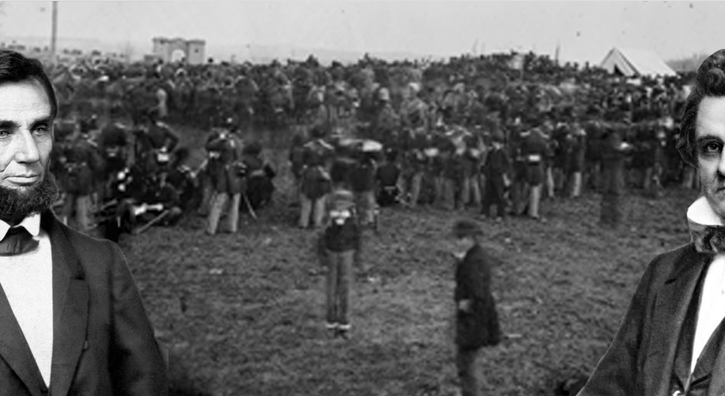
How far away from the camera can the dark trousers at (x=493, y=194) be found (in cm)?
662

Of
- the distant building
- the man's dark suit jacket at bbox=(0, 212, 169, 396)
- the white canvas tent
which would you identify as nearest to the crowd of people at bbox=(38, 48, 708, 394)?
the white canvas tent

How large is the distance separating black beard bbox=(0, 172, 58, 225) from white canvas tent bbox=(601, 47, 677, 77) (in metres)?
5.22

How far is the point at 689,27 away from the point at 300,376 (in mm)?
3558

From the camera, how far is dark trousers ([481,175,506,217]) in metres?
6.62

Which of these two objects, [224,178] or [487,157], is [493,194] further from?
[224,178]

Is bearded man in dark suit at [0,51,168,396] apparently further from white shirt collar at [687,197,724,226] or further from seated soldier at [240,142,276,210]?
seated soldier at [240,142,276,210]

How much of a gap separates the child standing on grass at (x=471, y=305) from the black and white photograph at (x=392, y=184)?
0.02 m

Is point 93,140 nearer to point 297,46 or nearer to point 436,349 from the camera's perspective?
point 297,46

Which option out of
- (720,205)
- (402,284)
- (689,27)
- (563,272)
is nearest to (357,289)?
(402,284)

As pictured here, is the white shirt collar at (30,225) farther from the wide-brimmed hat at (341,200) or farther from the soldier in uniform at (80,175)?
the soldier in uniform at (80,175)

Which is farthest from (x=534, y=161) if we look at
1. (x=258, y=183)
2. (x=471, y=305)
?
(x=258, y=183)

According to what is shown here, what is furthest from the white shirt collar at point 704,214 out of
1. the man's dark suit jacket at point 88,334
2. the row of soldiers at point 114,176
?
the row of soldiers at point 114,176

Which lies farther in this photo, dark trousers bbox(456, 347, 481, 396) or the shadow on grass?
the shadow on grass

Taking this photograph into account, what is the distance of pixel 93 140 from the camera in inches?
Result: 280
